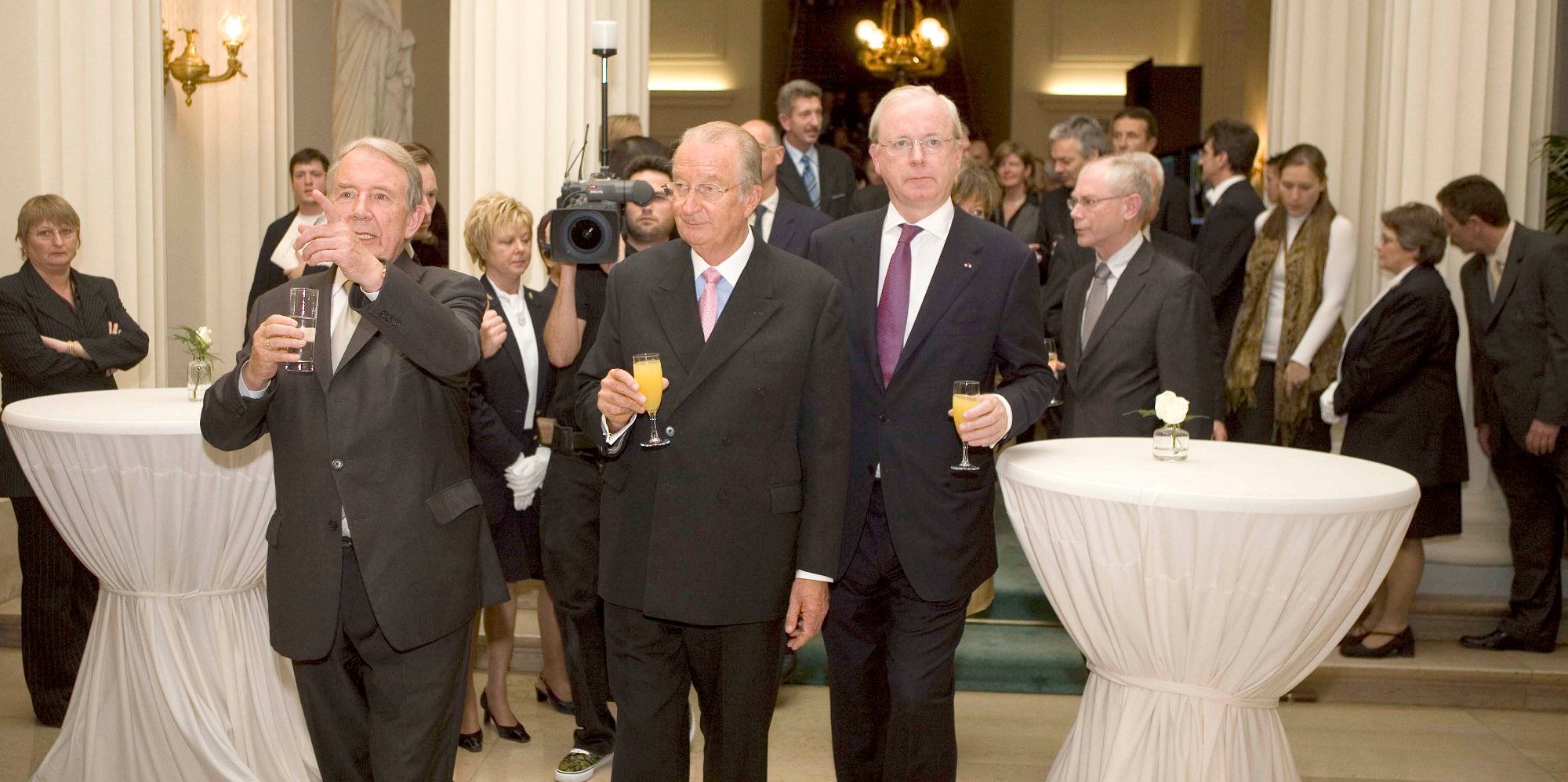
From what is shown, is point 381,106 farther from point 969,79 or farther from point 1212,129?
point 969,79

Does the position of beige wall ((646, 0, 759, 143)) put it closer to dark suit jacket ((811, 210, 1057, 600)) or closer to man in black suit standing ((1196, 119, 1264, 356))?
man in black suit standing ((1196, 119, 1264, 356))

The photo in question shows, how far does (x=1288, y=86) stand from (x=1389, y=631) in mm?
2523

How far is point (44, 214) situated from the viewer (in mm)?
4660

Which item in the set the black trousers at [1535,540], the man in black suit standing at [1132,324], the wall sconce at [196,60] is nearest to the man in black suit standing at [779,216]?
the man in black suit standing at [1132,324]

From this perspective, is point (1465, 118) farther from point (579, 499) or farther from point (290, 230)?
point (290, 230)

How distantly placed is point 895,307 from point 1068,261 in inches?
104

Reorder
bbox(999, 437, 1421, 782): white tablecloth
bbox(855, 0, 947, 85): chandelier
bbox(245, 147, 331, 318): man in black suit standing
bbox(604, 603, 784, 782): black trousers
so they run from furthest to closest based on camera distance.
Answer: bbox(855, 0, 947, 85): chandelier → bbox(245, 147, 331, 318): man in black suit standing → bbox(999, 437, 1421, 782): white tablecloth → bbox(604, 603, 784, 782): black trousers

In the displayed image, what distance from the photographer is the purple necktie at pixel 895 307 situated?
3041mm

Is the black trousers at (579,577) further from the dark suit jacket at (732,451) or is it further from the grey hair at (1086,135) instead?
the grey hair at (1086,135)

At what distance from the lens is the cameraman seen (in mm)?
3803

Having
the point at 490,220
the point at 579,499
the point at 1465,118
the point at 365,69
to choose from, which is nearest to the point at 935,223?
the point at 579,499

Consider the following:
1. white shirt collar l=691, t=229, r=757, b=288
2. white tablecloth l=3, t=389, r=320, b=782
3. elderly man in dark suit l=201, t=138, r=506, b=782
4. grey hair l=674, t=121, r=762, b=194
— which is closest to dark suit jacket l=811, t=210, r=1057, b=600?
white shirt collar l=691, t=229, r=757, b=288

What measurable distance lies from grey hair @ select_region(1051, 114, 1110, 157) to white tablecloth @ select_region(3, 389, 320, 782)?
4015 millimetres

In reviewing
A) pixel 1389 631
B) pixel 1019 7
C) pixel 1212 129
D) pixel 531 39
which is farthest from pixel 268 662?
pixel 1019 7
